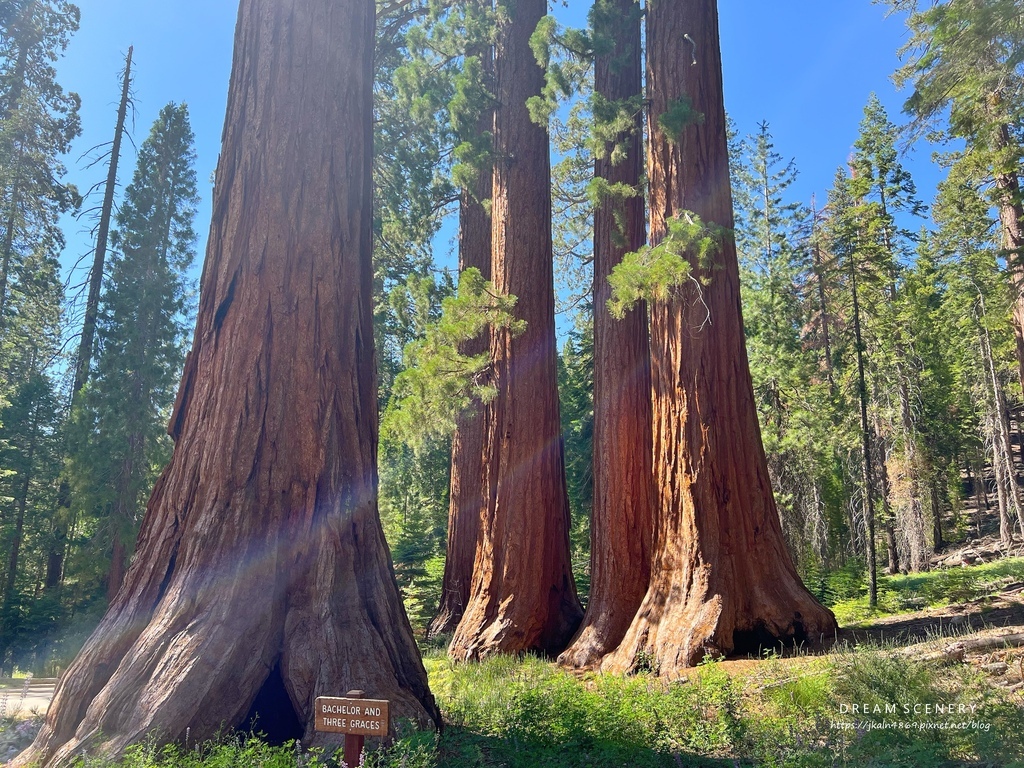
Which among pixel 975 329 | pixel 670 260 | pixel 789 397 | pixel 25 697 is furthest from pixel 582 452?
pixel 975 329

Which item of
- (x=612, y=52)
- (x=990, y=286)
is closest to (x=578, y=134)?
(x=612, y=52)

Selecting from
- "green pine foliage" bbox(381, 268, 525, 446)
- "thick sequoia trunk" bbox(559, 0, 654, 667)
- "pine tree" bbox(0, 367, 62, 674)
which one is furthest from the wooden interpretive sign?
"pine tree" bbox(0, 367, 62, 674)

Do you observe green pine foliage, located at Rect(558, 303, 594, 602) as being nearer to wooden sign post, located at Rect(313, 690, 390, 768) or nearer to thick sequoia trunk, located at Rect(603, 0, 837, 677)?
thick sequoia trunk, located at Rect(603, 0, 837, 677)

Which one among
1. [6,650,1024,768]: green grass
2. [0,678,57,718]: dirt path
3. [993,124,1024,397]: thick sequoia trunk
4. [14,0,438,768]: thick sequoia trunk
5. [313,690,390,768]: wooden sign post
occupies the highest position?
[993,124,1024,397]: thick sequoia trunk

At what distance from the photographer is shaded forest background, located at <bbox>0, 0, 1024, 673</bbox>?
46.2 ft

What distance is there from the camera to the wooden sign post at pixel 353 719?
→ 11.3 feet

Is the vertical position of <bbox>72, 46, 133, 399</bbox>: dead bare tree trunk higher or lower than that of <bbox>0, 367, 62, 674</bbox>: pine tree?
higher

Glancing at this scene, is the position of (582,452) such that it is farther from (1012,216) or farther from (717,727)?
(717,727)

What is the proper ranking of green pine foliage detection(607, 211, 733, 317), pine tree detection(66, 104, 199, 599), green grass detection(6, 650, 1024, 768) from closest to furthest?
green grass detection(6, 650, 1024, 768) < green pine foliage detection(607, 211, 733, 317) < pine tree detection(66, 104, 199, 599)

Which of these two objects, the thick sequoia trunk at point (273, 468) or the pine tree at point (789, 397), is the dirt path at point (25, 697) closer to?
the thick sequoia trunk at point (273, 468)

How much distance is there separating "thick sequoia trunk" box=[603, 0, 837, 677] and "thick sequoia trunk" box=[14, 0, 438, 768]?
3.46 metres

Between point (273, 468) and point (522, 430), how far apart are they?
221 inches

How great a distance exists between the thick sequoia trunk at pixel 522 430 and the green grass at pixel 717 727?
3450 mm

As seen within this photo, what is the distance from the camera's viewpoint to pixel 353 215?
18.8 ft
